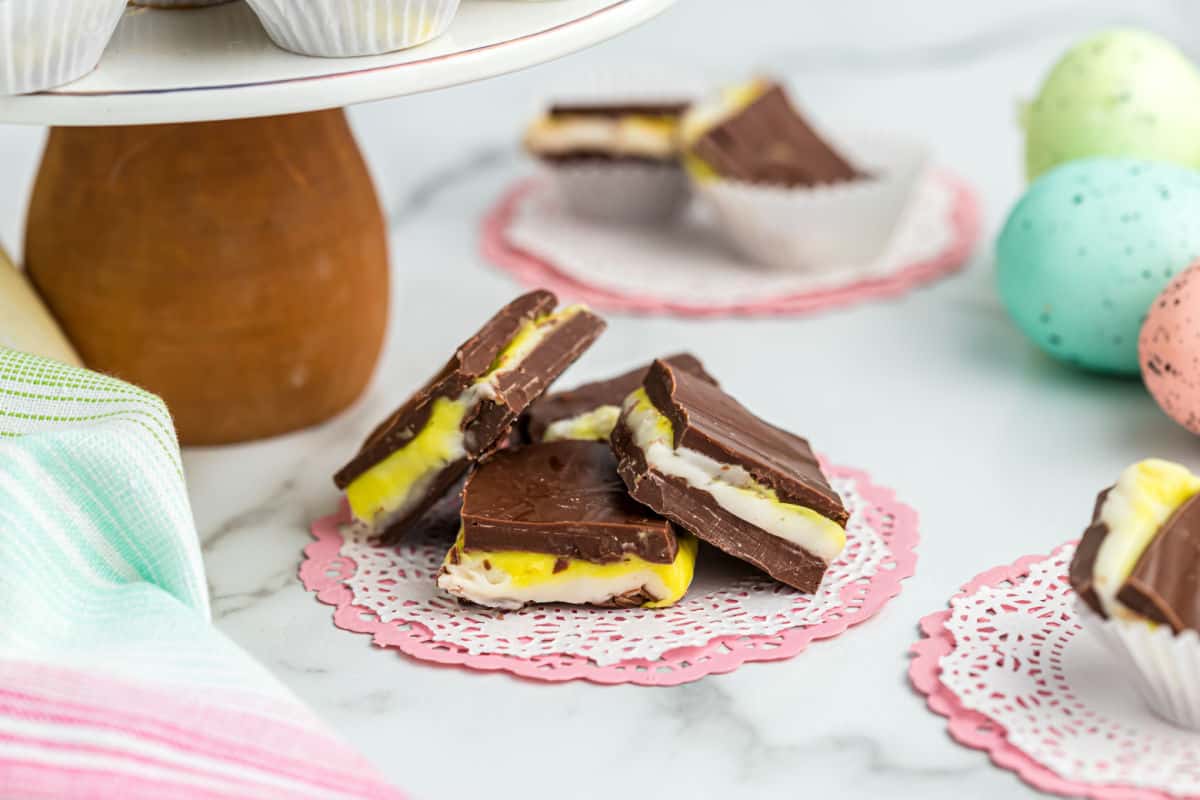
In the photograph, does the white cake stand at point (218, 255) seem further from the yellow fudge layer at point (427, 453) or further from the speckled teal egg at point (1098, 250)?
the speckled teal egg at point (1098, 250)

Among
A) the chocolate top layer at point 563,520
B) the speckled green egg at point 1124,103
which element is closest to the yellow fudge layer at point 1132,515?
the chocolate top layer at point 563,520

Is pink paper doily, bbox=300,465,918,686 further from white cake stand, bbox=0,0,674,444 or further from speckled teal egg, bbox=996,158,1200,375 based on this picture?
speckled teal egg, bbox=996,158,1200,375

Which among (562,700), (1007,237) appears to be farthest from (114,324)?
(1007,237)

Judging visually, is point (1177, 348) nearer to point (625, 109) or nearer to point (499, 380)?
point (499, 380)

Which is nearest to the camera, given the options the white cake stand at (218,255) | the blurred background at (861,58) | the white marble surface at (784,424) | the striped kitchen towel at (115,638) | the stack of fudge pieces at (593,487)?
the striped kitchen towel at (115,638)

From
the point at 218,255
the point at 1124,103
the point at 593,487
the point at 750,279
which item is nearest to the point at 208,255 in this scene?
the point at 218,255

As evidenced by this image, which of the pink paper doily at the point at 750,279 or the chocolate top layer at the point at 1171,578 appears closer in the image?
the chocolate top layer at the point at 1171,578

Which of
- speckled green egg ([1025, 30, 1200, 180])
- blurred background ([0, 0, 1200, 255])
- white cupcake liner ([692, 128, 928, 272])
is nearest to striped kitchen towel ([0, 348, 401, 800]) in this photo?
white cupcake liner ([692, 128, 928, 272])
